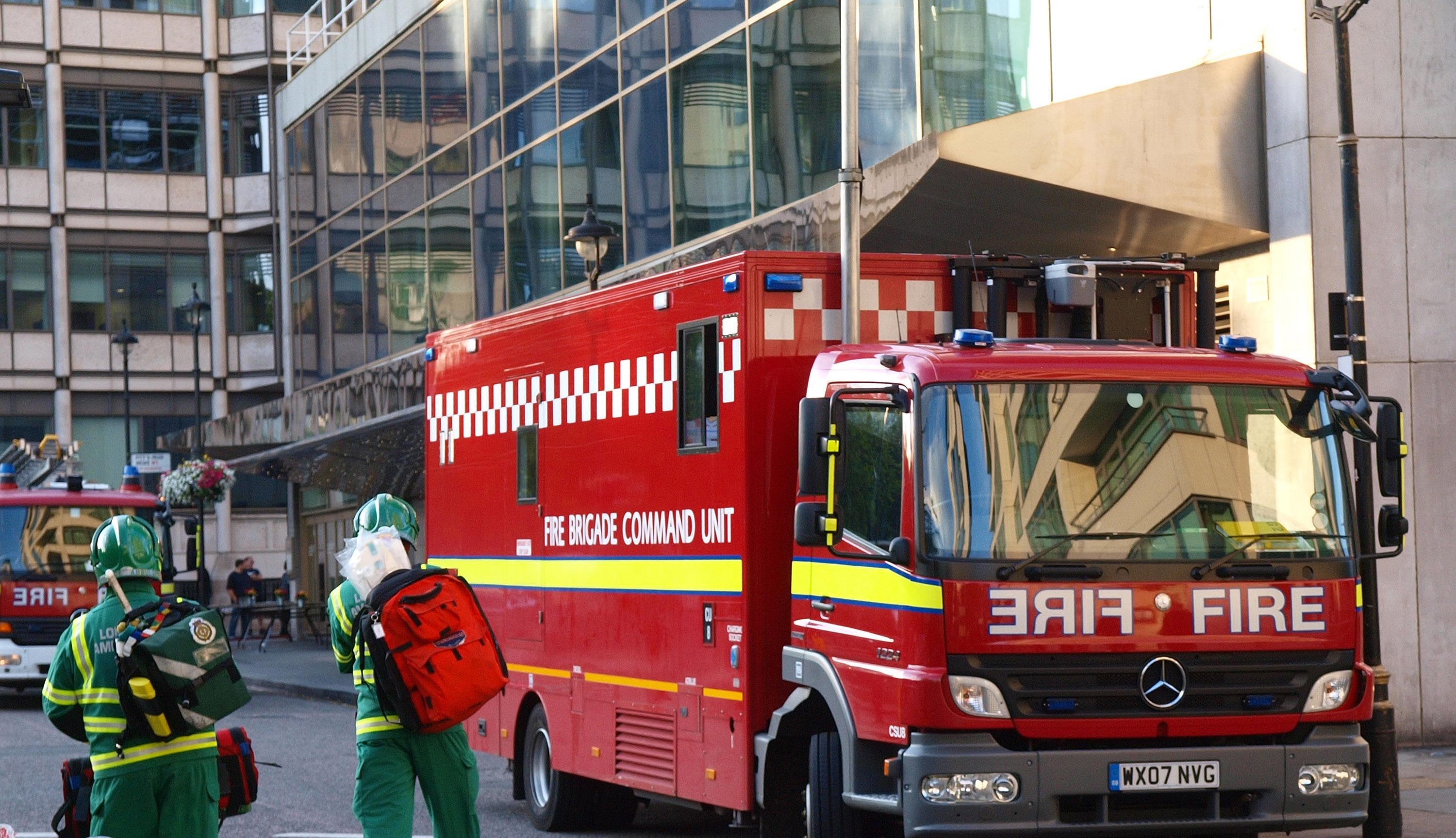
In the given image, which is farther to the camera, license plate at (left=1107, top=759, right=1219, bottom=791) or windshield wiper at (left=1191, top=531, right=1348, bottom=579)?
windshield wiper at (left=1191, top=531, right=1348, bottom=579)

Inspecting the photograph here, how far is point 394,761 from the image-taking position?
7312 millimetres

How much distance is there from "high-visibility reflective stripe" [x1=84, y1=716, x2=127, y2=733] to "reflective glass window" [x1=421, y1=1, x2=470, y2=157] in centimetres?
2354

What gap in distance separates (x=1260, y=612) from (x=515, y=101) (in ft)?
68.0

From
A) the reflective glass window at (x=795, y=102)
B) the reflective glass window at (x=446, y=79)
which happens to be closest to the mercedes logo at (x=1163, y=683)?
the reflective glass window at (x=795, y=102)

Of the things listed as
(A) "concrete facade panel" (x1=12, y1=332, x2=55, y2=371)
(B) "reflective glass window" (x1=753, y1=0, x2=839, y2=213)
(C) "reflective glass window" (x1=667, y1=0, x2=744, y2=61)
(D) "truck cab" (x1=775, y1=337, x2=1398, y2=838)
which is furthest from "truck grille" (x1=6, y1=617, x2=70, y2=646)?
(A) "concrete facade panel" (x1=12, y1=332, x2=55, y2=371)

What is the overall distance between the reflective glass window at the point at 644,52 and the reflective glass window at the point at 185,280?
3533 centimetres

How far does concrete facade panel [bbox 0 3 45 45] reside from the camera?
5459 cm

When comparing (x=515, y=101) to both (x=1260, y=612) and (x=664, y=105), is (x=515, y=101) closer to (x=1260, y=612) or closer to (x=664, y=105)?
(x=664, y=105)

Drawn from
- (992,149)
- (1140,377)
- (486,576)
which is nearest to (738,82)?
(992,149)

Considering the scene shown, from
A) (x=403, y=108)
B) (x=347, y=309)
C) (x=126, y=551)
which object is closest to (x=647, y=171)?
(x=403, y=108)

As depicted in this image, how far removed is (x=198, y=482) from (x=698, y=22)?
18.6 meters

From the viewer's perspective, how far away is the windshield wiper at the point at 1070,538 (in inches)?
312

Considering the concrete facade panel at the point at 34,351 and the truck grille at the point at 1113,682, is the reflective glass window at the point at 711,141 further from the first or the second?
the concrete facade panel at the point at 34,351

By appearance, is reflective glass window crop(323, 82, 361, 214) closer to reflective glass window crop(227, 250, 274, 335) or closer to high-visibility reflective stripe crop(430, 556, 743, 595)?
reflective glass window crop(227, 250, 274, 335)
